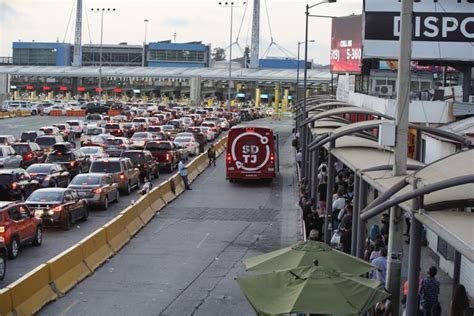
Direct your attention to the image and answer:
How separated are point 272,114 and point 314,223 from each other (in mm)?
91460

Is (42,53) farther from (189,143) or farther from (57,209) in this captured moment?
(57,209)

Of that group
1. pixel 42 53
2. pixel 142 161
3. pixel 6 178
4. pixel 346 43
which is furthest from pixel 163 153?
pixel 42 53

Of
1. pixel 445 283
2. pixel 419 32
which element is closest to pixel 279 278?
pixel 445 283

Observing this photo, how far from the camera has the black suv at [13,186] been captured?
2856 cm

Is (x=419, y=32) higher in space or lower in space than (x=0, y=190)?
higher

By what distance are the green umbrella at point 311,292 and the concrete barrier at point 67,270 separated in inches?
258

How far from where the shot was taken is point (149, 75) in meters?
129

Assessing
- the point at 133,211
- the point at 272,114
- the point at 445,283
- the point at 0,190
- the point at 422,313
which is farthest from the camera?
the point at 272,114

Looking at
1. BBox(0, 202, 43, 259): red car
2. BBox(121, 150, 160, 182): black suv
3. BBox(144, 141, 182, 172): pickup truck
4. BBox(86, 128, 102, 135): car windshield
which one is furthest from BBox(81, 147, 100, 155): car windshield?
BBox(0, 202, 43, 259): red car

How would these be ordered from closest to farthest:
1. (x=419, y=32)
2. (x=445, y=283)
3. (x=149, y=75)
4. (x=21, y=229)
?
(x=445, y=283) < (x=21, y=229) < (x=419, y=32) < (x=149, y=75)

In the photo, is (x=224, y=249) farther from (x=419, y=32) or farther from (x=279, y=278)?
(x=419, y=32)

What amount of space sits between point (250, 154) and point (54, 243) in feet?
52.5

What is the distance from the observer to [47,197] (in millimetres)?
25250

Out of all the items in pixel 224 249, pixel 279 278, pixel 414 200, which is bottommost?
pixel 224 249
